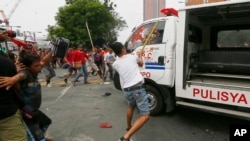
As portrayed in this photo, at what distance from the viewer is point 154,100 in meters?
5.61

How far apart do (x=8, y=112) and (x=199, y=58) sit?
384 centimetres

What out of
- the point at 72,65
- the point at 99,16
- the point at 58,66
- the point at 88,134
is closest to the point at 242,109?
the point at 88,134

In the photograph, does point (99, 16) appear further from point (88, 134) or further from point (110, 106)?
point (88, 134)

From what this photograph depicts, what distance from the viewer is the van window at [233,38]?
5525 millimetres

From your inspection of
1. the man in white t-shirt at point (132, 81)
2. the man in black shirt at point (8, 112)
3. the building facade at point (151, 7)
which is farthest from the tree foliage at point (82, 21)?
the man in black shirt at point (8, 112)

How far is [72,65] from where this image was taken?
425 inches

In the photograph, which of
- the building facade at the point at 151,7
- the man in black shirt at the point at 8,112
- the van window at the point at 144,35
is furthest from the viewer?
the building facade at the point at 151,7

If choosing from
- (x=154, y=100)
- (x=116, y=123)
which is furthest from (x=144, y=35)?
(x=116, y=123)

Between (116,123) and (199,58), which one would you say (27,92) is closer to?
(116,123)

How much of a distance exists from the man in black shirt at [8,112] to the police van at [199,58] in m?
3.06

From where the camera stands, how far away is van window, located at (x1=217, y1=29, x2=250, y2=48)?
5525 millimetres

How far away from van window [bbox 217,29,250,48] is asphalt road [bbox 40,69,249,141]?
5.09ft

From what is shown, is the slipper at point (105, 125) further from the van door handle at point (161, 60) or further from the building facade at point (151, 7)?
the building facade at point (151, 7)

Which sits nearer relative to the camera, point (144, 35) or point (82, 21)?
point (144, 35)
